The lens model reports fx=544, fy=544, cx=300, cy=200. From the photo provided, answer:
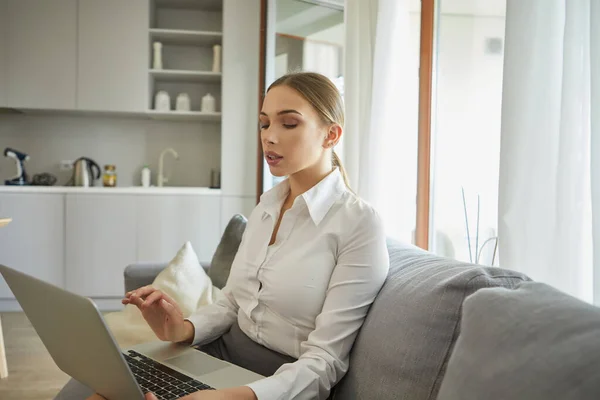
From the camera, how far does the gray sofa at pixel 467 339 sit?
0.54 metres

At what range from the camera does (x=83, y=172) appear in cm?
432

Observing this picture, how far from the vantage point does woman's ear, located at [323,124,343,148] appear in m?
1.30

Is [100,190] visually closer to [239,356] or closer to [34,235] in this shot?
[34,235]

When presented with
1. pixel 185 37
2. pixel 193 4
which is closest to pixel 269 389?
pixel 185 37

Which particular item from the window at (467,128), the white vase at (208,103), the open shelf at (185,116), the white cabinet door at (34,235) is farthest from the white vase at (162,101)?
the window at (467,128)

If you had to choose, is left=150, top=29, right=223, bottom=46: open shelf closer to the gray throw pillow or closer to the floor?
the floor

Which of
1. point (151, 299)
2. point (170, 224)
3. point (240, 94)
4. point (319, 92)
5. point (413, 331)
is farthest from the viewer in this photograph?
point (240, 94)

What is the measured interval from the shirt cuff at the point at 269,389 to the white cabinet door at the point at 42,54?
12.8 feet

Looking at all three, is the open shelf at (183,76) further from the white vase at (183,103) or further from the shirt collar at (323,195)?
the shirt collar at (323,195)

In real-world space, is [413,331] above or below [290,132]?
below

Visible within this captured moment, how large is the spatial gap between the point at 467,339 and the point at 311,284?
1.64ft

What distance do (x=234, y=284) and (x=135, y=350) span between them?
0.90 feet

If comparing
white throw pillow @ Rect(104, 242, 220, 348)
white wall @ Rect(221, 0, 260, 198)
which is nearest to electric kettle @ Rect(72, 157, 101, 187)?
white wall @ Rect(221, 0, 260, 198)

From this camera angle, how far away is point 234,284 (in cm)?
135
